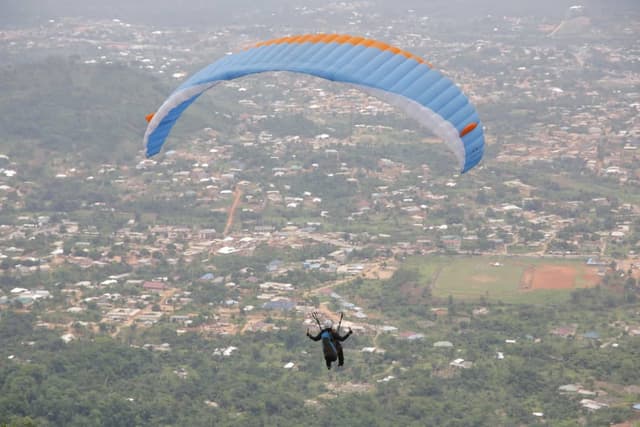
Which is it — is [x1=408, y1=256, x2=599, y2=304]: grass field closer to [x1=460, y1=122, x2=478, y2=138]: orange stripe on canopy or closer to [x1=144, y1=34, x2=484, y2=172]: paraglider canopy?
[x1=144, y1=34, x2=484, y2=172]: paraglider canopy

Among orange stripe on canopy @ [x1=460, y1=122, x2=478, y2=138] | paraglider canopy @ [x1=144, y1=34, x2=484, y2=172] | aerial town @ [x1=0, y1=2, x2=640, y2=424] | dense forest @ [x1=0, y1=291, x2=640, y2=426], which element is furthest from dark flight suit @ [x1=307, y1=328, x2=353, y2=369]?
aerial town @ [x1=0, y1=2, x2=640, y2=424]

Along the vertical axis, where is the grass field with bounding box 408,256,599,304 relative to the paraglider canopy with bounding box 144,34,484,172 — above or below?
below

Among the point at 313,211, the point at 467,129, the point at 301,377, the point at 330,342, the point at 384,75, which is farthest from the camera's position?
the point at 313,211

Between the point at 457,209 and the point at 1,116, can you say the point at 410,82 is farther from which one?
the point at 1,116

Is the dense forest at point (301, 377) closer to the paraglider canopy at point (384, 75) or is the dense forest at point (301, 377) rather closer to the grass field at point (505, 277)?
the grass field at point (505, 277)

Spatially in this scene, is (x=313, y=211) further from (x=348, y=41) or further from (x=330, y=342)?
(x=330, y=342)

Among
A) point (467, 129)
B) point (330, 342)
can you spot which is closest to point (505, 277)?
point (467, 129)

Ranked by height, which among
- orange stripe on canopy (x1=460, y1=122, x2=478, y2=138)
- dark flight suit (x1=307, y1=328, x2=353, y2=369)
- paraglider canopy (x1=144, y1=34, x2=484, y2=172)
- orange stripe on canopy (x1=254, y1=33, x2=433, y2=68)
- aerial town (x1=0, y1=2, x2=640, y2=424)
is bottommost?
aerial town (x1=0, y1=2, x2=640, y2=424)
